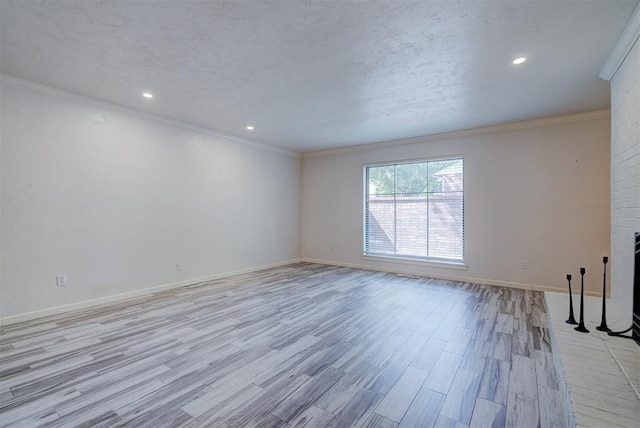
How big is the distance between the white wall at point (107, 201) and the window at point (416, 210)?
2648 mm

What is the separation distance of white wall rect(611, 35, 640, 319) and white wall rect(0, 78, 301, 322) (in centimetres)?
530

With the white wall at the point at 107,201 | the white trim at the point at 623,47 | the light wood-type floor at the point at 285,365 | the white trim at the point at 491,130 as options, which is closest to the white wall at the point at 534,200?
the white trim at the point at 491,130

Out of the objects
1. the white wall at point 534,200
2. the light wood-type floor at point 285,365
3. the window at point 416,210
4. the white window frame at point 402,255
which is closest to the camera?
the light wood-type floor at point 285,365

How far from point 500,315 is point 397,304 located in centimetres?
118

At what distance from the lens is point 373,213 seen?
20.5ft

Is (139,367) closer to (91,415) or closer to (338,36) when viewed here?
(91,415)

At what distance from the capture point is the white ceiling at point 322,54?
207cm

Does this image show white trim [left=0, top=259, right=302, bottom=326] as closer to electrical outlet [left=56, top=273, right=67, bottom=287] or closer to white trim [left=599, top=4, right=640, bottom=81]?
electrical outlet [left=56, top=273, right=67, bottom=287]

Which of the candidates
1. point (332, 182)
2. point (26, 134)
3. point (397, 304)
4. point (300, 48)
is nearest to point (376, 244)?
point (332, 182)

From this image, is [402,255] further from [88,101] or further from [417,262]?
[88,101]

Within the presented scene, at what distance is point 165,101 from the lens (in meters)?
3.79

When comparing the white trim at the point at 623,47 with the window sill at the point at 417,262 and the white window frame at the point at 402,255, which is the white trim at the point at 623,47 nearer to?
the white window frame at the point at 402,255

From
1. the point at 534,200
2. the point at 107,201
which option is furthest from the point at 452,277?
the point at 107,201

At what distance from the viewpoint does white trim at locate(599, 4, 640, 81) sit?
213cm
